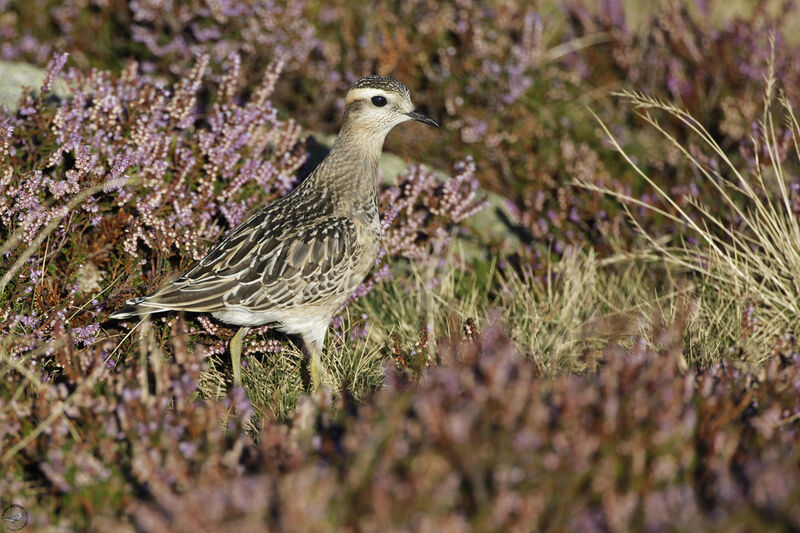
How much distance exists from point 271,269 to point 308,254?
22cm

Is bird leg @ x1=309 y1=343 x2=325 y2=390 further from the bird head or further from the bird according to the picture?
the bird head

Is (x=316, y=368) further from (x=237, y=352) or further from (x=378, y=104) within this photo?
(x=378, y=104)

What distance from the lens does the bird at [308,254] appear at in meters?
4.37

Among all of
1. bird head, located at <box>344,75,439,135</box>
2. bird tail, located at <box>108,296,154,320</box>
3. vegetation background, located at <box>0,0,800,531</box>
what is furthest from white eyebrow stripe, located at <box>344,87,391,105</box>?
bird tail, located at <box>108,296,154,320</box>

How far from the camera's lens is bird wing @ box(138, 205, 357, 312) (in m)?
4.33

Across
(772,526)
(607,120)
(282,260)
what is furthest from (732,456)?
(607,120)

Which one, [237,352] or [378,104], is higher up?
[378,104]

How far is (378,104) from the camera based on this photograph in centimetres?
502

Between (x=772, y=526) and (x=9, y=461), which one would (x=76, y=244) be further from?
(x=772, y=526)

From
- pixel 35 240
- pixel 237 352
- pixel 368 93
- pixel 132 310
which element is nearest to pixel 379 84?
pixel 368 93

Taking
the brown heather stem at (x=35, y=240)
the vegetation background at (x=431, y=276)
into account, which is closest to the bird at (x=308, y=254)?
the vegetation background at (x=431, y=276)

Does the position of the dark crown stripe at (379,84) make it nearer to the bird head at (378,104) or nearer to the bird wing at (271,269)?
the bird head at (378,104)

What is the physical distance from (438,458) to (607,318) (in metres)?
2.45

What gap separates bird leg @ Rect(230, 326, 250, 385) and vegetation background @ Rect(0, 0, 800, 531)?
0.39ft
